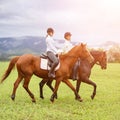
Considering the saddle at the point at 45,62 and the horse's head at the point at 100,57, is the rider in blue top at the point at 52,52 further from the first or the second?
the horse's head at the point at 100,57

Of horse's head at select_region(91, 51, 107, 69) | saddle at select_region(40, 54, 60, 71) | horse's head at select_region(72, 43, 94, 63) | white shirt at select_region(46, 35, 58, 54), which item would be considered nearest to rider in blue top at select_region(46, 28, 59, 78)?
white shirt at select_region(46, 35, 58, 54)

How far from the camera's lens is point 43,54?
1386 centimetres

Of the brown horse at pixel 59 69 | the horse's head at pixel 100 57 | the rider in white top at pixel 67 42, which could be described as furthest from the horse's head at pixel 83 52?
the horse's head at pixel 100 57

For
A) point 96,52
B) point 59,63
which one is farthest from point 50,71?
point 96,52

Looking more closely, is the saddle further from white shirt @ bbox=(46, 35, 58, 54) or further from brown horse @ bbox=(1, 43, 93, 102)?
white shirt @ bbox=(46, 35, 58, 54)

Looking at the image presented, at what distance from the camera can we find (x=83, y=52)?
46.0 feet

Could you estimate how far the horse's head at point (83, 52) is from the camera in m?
14.0

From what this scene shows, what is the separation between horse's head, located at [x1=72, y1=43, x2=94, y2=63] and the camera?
1397 centimetres

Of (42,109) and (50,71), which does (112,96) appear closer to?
(50,71)

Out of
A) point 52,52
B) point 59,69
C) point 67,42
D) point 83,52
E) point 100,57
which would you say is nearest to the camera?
point 52,52

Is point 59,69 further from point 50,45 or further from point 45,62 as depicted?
point 50,45

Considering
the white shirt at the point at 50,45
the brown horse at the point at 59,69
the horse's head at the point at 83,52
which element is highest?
the white shirt at the point at 50,45

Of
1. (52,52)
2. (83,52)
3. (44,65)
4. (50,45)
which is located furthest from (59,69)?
(83,52)

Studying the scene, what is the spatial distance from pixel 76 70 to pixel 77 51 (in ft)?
3.12
